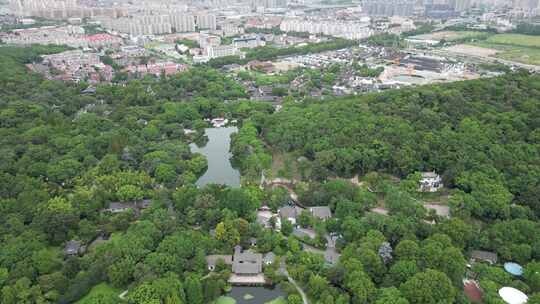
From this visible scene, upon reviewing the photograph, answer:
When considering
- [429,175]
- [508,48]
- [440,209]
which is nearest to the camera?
[440,209]

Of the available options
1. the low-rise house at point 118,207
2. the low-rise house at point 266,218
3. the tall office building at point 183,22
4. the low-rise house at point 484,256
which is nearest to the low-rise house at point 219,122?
the low-rise house at point 118,207

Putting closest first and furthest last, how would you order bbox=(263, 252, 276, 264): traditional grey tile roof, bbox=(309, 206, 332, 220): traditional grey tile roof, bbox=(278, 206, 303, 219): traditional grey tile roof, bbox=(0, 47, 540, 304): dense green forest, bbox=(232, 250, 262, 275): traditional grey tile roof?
1. bbox=(0, 47, 540, 304): dense green forest
2. bbox=(232, 250, 262, 275): traditional grey tile roof
3. bbox=(263, 252, 276, 264): traditional grey tile roof
4. bbox=(309, 206, 332, 220): traditional grey tile roof
5. bbox=(278, 206, 303, 219): traditional grey tile roof

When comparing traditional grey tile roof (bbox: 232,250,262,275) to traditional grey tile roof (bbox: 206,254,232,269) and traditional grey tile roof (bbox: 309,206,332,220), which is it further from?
traditional grey tile roof (bbox: 309,206,332,220)

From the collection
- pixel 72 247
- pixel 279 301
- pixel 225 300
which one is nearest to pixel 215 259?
pixel 225 300

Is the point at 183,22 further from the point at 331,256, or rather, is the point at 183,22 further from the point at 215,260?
the point at 331,256

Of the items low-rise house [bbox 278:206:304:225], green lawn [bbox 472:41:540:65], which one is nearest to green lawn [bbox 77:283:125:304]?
low-rise house [bbox 278:206:304:225]

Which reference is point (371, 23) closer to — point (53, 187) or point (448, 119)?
point (448, 119)
